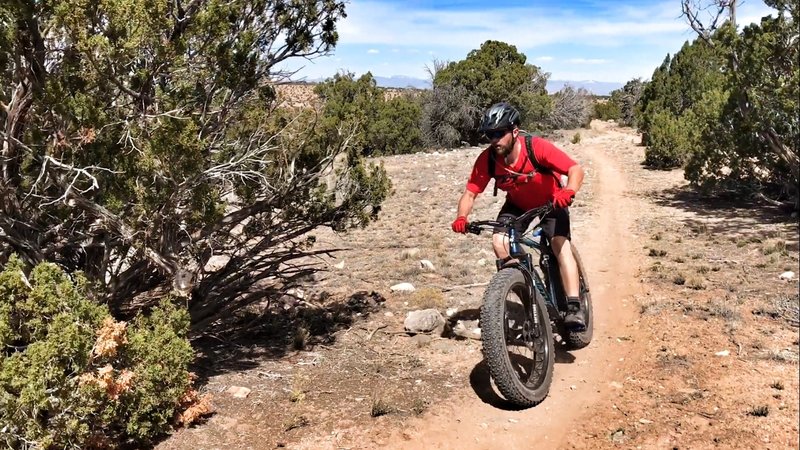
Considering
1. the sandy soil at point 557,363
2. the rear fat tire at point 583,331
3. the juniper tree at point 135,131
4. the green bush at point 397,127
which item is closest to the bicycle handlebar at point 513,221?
the rear fat tire at point 583,331

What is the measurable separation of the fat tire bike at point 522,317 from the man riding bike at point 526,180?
0.34 feet

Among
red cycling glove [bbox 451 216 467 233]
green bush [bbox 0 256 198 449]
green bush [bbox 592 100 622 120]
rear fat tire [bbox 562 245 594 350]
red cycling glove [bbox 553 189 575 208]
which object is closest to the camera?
green bush [bbox 0 256 198 449]

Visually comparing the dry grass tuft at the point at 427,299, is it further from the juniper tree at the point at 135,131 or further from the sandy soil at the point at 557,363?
the juniper tree at the point at 135,131

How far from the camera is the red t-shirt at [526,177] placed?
4484 millimetres

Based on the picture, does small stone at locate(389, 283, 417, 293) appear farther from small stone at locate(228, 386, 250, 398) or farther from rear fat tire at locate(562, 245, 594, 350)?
small stone at locate(228, 386, 250, 398)

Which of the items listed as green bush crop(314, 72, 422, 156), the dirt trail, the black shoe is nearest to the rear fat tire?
the dirt trail

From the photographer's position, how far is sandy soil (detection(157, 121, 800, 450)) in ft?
13.1

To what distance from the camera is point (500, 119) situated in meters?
4.29

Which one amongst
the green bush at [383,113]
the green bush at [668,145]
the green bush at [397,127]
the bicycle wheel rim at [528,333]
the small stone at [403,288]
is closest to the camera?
the bicycle wheel rim at [528,333]

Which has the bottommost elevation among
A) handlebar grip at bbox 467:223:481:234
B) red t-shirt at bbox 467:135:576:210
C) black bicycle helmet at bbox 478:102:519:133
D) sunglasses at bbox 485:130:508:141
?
handlebar grip at bbox 467:223:481:234

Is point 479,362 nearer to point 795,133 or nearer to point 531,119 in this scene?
point 795,133

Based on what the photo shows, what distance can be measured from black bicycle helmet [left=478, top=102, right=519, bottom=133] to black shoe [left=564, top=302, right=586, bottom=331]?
1603mm

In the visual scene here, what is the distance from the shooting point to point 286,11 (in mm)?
5699

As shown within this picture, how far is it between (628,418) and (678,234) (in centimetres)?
660
